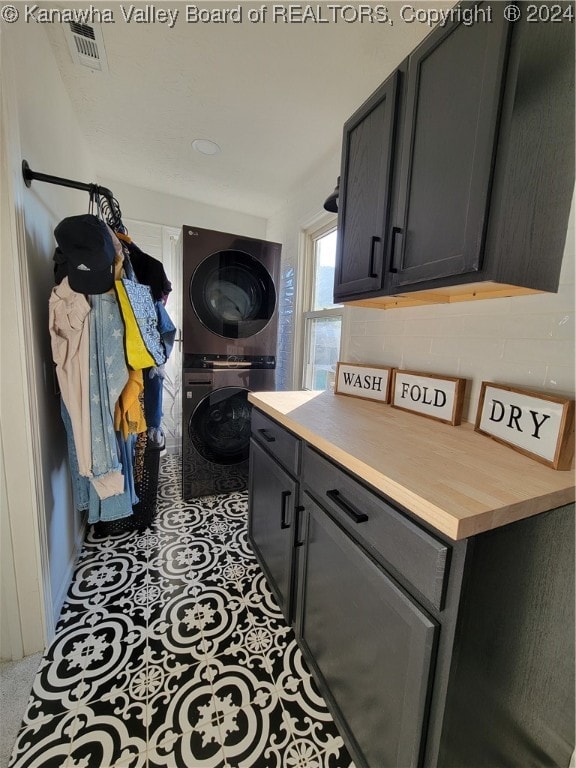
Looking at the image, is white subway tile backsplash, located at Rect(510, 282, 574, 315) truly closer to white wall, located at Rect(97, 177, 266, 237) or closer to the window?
the window

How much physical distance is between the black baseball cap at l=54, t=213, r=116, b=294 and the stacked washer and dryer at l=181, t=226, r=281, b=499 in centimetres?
81

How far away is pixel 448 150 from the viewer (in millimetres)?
911

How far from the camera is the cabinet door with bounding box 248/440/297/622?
3.99 feet

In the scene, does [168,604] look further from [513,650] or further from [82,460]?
[513,650]

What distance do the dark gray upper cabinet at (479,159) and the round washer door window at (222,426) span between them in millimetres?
1452

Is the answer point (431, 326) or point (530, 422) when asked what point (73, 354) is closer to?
point (431, 326)

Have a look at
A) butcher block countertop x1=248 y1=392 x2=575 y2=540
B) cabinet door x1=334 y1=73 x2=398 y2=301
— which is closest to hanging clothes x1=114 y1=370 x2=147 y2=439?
butcher block countertop x1=248 y1=392 x2=575 y2=540

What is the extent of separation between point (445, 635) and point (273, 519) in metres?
0.89

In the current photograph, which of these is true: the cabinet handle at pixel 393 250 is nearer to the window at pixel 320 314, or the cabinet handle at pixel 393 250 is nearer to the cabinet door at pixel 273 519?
the cabinet door at pixel 273 519

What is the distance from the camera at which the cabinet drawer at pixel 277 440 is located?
1146 mm

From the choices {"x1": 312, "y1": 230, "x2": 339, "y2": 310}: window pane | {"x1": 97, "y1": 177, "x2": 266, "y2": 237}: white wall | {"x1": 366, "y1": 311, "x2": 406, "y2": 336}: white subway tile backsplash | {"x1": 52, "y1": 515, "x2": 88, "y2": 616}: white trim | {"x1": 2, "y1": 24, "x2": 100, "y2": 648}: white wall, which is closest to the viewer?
{"x1": 2, "y1": 24, "x2": 100, "y2": 648}: white wall

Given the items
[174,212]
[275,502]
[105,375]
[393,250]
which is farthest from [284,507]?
[174,212]

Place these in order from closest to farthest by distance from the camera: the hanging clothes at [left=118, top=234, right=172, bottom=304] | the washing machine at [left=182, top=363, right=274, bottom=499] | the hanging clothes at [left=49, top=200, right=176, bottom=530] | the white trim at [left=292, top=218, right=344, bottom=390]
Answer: the hanging clothes at [left=49, top=200, right=176, bottom=530]
the hanging clothes at [left=118, top=234, right=172, bottom=304]
the washing machine at [left=182, top=363, right=274, bottom=499]
the white trim at [left=292, top=218, right=344, bottom=390]

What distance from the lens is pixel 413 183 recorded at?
3.39 feet
